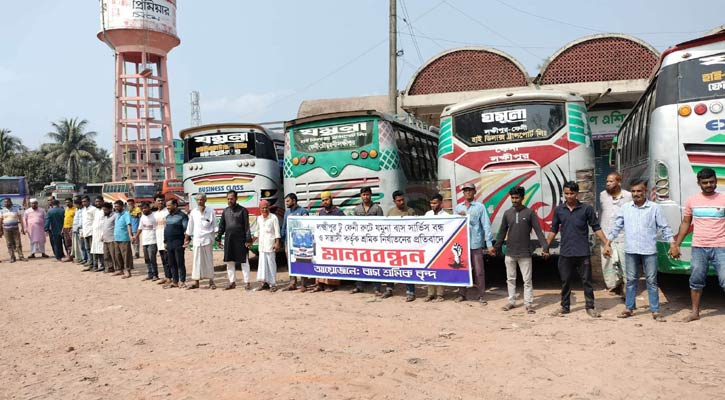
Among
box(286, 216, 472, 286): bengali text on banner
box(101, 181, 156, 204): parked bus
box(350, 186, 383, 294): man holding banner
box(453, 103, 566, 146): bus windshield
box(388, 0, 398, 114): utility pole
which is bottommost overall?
box(286, 216, 472, 286): bengali text on banner

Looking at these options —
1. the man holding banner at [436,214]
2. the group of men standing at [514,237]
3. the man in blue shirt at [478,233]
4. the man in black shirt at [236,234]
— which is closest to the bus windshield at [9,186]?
the group of men standing at [514,237]

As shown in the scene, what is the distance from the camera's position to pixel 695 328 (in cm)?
584

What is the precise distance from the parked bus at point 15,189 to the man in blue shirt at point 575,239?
33.7m

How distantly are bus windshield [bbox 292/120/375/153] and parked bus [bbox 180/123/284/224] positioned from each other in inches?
49.5

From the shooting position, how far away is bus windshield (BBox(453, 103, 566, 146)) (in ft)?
27.0

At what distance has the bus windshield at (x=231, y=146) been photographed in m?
11.6

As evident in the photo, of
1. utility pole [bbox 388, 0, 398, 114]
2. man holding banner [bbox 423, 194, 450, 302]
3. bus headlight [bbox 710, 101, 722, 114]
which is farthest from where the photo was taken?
utility pole [bbox 388, 0, 398, 114]

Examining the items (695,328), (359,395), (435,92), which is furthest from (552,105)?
(435,92)

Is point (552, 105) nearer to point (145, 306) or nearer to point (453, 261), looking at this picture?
point (453, 261)

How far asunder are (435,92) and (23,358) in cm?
1596

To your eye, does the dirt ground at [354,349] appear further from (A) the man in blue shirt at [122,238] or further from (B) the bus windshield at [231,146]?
(B) the bus windshield at [231,146]

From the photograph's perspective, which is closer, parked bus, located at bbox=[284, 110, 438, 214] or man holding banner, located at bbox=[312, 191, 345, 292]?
man holding banner, located at bbox=[312, 191, 345, 292]

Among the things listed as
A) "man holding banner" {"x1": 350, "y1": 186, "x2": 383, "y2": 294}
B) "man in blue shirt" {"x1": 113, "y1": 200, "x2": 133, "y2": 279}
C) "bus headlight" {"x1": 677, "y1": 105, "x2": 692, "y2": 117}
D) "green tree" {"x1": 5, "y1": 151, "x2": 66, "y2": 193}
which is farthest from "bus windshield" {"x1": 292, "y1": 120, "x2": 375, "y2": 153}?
"green tree" {"x1": 5, "y1": 151, "x2": 66, "y2": 193}

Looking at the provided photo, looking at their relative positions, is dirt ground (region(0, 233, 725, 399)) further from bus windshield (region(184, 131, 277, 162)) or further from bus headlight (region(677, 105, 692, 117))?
bus windshield (region(184, 131, 277, 162))
